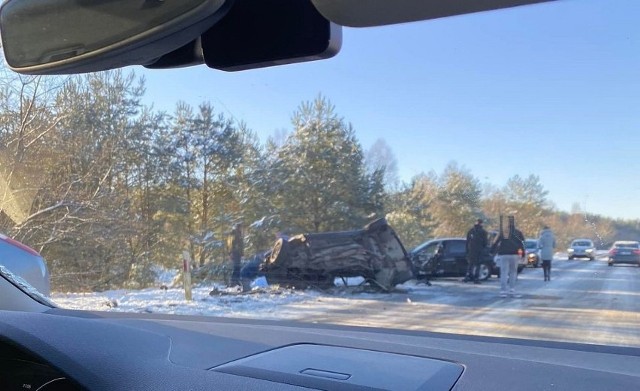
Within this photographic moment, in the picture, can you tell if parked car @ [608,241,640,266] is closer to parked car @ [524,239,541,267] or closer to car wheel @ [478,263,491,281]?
parked car @ [524,239,541,267]

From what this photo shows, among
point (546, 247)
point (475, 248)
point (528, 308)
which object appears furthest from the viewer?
point (528, 308)

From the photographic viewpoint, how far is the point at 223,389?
2.20m

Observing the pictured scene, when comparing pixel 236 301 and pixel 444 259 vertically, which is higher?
pixel 444 259

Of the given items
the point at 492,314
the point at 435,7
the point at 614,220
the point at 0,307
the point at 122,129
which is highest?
the point at 122,129

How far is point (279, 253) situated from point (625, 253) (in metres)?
5.16

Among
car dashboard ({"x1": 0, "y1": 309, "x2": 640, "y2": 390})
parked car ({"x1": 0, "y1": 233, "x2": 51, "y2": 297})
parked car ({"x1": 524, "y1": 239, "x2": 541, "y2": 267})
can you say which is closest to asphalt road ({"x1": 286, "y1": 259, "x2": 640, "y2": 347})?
parked car ({"x1": 524, "y1": 239, "x2": 541, "y2": 267})

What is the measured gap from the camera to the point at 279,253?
9.21m

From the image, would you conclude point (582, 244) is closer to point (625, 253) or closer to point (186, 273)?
point (625, 253)

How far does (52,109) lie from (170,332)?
27.7 feet

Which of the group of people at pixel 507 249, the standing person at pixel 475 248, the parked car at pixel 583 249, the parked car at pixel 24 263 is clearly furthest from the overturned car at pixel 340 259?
the parked car at pixel 24 263

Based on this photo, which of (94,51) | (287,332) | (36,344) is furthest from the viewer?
(287,332)

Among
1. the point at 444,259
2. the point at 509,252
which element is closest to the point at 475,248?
the point at 509,252

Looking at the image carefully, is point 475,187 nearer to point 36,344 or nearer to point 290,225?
point 36,344

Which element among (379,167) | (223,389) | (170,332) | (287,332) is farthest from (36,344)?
(379,167)
